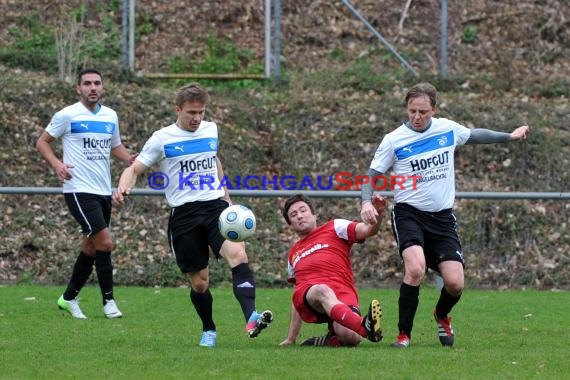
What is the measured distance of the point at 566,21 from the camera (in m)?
20.8

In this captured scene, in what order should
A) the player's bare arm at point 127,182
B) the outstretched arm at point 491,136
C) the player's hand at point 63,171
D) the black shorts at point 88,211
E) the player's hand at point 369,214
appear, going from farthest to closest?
1. the black shorts at point 88,211
2. the player's hand at point 63,171
3. the outstretched arm at point 491,136
4. the player's bare arm at point 127,182
5. the player's hand at point 369,214

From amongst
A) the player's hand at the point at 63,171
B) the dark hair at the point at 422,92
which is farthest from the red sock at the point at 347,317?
the player's hand at the point at 63,171

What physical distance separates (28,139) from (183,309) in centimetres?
619

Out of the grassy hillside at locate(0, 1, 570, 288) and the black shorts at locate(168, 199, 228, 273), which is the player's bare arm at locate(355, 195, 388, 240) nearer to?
the black shorts at locate(168, 199, 228, 273)

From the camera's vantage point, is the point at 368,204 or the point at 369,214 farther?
the point at 368,204

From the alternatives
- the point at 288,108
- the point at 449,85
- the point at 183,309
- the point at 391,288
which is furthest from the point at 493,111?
the point at 183,309

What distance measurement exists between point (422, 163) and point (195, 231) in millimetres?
1807

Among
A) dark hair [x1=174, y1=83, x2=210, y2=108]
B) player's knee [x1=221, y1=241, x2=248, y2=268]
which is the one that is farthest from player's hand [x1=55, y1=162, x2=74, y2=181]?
player's knee [x1=221, y1=241, x2=248, y2=268]

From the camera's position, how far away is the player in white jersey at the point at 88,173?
10.8 metres

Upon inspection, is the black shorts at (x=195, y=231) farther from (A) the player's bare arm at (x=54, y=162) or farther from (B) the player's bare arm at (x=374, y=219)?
(A) the player's bare arm at (x=54, y=162)

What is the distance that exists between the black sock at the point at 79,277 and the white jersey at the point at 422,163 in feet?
12.2

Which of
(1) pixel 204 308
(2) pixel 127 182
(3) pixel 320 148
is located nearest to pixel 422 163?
(1) pixel 204 308

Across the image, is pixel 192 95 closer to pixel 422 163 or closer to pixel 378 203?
pixel 378 203

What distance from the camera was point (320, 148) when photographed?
17.2 metres
